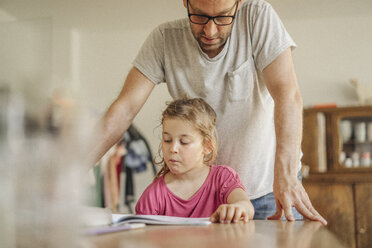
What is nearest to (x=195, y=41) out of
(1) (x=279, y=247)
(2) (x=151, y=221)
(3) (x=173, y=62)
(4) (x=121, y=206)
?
(3) (x=173, y=62)

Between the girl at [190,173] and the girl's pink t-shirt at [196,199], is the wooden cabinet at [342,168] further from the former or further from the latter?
the girl's pink t-shirt at [196,199]

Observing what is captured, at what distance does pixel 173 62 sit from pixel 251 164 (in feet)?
1.47

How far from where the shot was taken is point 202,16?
1.27m

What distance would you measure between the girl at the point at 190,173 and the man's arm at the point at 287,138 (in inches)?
5.5

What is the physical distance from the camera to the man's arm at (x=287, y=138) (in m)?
0.98

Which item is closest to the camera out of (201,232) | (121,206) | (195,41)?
(201,232)

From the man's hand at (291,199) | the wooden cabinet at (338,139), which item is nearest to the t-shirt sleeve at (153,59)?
the man's hand at (291,199)

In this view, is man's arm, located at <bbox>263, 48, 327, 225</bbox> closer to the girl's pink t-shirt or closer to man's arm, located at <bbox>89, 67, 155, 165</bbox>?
the girl's pink t-shirt

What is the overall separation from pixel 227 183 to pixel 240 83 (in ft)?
1.10

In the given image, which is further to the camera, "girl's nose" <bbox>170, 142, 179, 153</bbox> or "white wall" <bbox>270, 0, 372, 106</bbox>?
"white wall" <bbox>270, 0, 372, 106</bbox>

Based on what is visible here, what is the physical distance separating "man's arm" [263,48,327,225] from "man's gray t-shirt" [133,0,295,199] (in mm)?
64

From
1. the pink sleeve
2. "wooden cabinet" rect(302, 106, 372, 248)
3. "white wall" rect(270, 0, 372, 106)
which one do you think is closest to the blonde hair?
the pink sleeve

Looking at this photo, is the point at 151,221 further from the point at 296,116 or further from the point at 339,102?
the point at 339,102

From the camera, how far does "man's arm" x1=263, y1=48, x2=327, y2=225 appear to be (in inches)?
38.8
